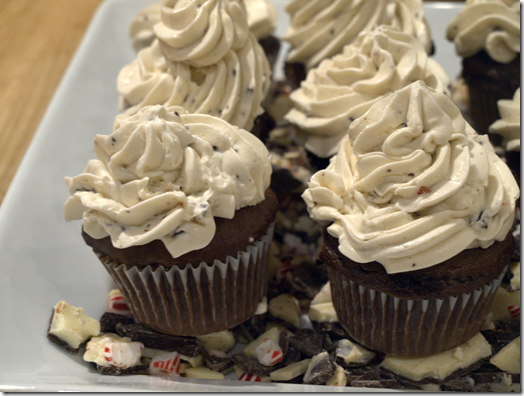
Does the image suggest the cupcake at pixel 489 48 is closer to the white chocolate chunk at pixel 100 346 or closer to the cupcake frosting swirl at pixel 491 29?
the cupcake frosting swirl at pixel 491 29

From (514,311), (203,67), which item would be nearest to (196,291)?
(203,67)

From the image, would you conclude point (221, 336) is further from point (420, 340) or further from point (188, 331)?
point (420, 340)

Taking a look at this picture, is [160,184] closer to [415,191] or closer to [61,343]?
[61,343]

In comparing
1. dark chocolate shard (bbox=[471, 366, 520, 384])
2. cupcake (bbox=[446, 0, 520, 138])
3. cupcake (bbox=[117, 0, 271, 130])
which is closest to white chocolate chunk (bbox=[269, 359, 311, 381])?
dark chocolate shard (bbox=[471, 366, 520, 384])

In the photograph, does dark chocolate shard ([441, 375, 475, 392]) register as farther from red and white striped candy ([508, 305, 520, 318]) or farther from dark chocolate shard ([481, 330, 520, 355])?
red and white striped candy ([508, 305, 520, 318])

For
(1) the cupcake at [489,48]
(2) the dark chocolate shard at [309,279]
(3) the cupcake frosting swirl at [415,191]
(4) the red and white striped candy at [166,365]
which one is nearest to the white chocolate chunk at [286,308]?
(2) the dark chocolate shard at [309,279]

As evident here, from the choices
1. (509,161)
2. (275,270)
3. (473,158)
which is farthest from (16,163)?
(509,161)
